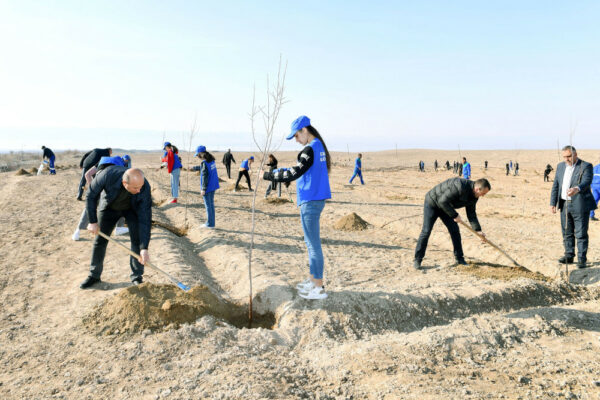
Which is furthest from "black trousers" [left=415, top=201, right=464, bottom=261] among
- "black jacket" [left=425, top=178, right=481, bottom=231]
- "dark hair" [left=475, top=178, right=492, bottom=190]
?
"dark hair" [left=475, top=178, right=492, bottom=190]

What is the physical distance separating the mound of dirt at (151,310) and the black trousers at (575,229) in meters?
4.87

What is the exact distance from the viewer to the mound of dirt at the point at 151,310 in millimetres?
3775

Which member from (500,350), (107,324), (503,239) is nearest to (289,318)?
(107,324)

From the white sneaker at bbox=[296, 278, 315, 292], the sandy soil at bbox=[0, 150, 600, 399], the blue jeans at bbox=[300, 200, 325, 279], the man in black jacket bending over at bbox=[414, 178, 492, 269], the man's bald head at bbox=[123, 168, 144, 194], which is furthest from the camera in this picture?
the man in black jacket bending over at bbox=[414, 178, 492, 269]

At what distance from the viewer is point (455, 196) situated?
17.5ft

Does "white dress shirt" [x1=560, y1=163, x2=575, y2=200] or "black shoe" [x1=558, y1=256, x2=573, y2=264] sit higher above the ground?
"white dress shirt" [x1=560, y1=163, x2=575, y2=200]

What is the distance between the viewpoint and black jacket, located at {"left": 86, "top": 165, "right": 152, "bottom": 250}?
14.4 ft

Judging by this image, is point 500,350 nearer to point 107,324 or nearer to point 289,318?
point 289,318

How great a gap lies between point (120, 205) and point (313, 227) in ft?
7.64

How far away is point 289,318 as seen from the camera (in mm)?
4094

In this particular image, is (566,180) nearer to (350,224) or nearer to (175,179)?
(350,224)

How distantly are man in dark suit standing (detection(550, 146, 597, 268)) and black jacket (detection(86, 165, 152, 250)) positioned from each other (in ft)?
19.1

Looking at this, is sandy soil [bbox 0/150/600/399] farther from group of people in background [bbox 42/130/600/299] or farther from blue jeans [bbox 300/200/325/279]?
blue jeans [bbox 300/200/325/279]

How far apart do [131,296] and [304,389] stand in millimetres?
2104
